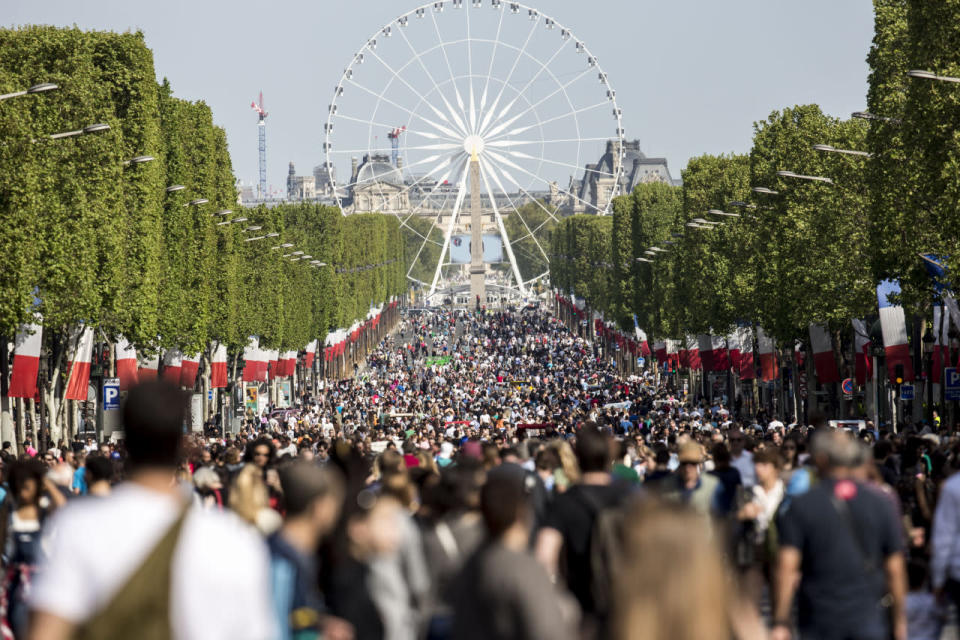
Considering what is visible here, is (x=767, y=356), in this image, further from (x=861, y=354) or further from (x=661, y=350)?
(x=661, y=350)

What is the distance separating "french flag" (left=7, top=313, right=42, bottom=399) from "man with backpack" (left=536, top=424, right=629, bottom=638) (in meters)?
30.7

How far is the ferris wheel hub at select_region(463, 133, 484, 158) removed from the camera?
132 m

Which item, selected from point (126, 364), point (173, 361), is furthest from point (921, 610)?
point (173, 361)

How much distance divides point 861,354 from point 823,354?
1673 millimetres

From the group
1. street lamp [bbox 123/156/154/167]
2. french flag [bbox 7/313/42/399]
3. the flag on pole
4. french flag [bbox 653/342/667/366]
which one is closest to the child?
french flag [bbox 7/313/42/399]

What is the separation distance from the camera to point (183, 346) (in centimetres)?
5916

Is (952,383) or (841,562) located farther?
(952,383)

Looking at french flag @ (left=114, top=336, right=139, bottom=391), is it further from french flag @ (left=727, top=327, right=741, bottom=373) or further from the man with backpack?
the man with backpack

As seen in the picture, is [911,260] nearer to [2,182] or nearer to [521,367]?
[2,182]

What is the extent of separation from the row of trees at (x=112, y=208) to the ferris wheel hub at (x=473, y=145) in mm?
54757

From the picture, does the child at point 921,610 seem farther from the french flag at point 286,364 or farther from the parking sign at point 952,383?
the french flag at point 286,364

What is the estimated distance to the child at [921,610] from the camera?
39.8 ft

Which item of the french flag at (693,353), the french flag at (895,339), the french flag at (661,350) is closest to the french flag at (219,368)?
the french flag at (693,353)

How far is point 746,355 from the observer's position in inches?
2783
